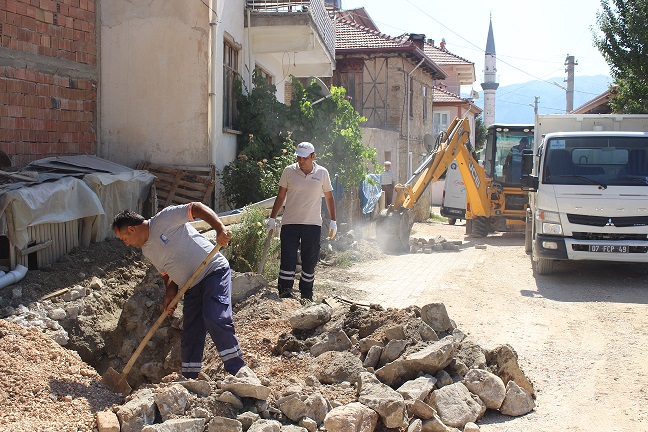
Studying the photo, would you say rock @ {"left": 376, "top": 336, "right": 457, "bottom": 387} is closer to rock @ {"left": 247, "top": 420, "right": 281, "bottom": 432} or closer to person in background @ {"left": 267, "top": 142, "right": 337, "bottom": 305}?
rock @ {"left": 247, "top": 420, "right": 281, "bottom": 432}

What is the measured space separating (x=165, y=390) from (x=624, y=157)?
854 centimetres

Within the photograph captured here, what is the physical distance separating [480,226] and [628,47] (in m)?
5.24

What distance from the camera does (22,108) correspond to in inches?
→ 347

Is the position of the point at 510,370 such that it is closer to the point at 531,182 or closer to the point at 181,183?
the point at 531,182

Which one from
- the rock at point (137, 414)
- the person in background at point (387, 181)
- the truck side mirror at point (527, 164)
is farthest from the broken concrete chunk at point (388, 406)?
the person in background at point (387, 181)

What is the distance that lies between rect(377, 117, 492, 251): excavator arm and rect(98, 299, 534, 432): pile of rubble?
26.1ft

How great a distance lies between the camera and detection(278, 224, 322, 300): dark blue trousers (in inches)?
303

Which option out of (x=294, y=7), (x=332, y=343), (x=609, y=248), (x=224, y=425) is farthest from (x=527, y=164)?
(x=224, y=425)

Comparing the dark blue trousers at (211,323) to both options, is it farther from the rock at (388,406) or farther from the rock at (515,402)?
the rock at (515,402)

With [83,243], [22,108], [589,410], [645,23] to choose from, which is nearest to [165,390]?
[589,410]

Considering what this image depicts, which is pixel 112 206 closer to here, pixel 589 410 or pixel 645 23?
pixel 589 410

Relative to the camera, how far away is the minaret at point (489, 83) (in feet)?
221

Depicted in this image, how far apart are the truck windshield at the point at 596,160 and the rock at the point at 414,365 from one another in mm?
6092

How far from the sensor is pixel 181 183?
428 inches
